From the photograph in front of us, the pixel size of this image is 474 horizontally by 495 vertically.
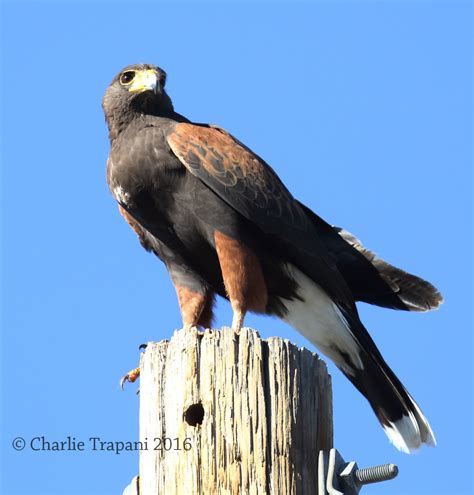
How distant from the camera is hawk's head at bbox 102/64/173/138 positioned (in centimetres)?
672

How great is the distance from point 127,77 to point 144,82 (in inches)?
7.6

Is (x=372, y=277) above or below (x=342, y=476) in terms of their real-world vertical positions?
above

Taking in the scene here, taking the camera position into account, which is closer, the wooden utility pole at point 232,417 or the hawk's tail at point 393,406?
the wooden utility pole at point 232,417

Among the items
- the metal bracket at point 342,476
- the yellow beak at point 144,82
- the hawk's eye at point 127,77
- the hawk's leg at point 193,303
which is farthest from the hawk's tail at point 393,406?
the hawk's eye at point 127,77

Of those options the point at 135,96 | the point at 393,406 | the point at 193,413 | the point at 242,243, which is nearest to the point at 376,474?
the point at 193,413

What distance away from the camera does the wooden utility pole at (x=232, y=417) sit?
392cm

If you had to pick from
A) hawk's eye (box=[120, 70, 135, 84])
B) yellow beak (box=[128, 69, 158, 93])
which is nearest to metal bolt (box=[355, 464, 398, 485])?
yellow beak (box=[128, 69, 158, 93])

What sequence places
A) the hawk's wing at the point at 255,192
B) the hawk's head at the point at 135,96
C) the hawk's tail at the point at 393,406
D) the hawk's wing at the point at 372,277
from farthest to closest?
the hawk's head at the point at 135,96
the hawk's wing at the point at 372,277
the hawk's wing at the point at 255,192
the hawk's tail at the point at 393,406

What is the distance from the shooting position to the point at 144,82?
22.4 feet

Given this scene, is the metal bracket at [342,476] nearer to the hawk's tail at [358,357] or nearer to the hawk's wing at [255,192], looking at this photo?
the hawk's tail at [358,357]

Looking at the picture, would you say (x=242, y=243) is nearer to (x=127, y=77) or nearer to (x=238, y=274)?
(x=238, y=274)

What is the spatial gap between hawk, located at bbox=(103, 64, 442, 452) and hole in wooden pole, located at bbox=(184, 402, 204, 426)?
1.81 metres

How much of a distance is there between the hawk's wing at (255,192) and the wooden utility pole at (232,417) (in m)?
2.04

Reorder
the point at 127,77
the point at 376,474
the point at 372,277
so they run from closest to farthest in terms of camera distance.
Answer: the point at 376,474 → the point at 372,277 → the point at 127,77
